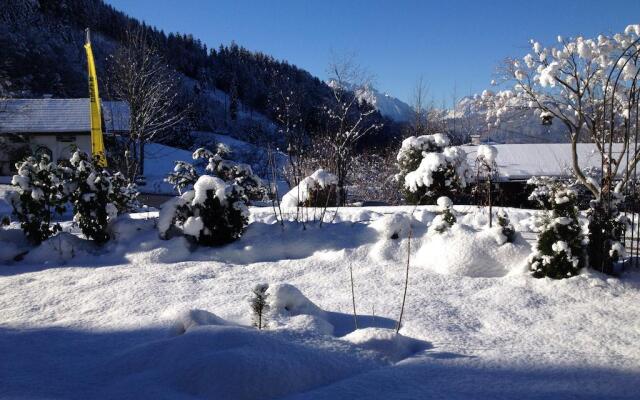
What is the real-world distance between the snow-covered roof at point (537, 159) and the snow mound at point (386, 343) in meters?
12.5

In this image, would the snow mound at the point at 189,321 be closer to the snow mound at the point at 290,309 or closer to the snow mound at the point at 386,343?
the snow mound at the point at 290,309

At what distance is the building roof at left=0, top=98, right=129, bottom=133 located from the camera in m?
25.9

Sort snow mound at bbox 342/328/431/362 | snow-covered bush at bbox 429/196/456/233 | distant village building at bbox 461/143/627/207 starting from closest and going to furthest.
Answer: snow mound at bbox 342/328/431/362 → snow-covered bush at bbox 429/196/456/233 → distant village building at bbox 461/143/627/207

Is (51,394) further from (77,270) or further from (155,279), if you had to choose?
(77,270)

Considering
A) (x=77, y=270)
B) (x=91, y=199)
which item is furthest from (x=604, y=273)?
(x=91, y=199)

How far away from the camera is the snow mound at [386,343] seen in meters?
3.29

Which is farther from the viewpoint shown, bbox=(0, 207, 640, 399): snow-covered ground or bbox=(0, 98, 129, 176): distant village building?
bbox=(0, 98, 129, 176): distant village building

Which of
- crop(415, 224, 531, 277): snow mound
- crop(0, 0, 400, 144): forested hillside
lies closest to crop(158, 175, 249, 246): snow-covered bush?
crop(415, 224, 531, 277): snow mound

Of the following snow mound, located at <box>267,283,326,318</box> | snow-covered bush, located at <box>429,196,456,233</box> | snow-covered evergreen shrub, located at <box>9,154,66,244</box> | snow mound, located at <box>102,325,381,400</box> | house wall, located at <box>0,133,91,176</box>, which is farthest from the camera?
house wall, located at <box>0,133,91,176</box>

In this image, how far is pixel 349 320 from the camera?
4.25 m

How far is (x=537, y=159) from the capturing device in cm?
1695

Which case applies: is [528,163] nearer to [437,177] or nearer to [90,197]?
[437,177]

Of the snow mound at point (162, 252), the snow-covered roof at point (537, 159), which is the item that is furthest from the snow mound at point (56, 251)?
the snow-covered roof at point (537, 159)

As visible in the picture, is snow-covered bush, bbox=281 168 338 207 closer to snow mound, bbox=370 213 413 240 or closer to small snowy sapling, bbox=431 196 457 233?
snow mound, bbox=370 213 413 240
